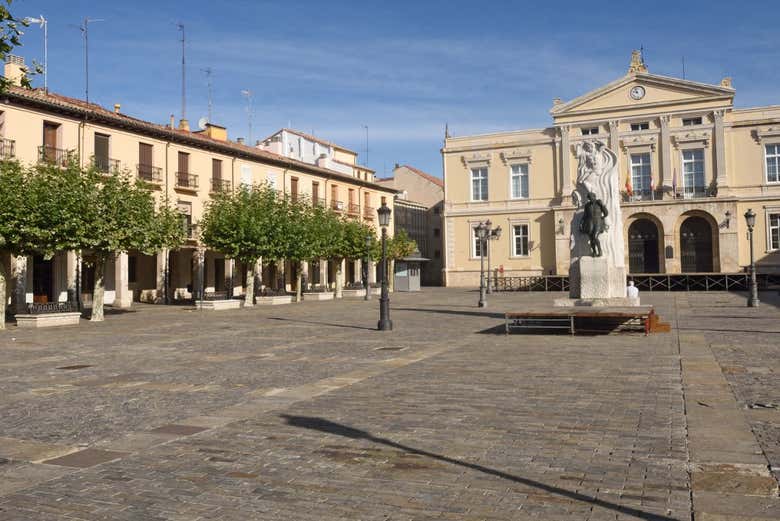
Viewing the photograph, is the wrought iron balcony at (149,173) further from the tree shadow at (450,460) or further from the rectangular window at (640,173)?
the rectangular window at (640,173)

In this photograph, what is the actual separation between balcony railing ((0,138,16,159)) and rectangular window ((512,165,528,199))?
35843 mm

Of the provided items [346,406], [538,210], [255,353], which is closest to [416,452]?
[346,406]

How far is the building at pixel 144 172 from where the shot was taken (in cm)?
2886

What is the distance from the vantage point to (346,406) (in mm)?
7816

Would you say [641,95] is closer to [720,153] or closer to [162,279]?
[720,153]

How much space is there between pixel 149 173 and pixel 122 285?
605 centimetres

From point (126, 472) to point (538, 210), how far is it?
1923 inches

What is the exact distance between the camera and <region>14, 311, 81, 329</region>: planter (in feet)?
70.4

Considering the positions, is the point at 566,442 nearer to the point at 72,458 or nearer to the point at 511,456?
the point at 511,456

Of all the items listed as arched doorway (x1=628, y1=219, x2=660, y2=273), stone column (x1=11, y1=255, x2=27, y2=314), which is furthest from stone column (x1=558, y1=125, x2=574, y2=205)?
stone column (x1=11, y1=255, x2=27, y2=314)

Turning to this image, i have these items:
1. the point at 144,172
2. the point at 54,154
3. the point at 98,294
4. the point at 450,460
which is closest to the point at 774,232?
the point at 144,172

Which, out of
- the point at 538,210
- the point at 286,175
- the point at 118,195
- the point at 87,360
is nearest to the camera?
the point at 87,360

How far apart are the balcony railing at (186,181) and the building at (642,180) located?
2350 cm

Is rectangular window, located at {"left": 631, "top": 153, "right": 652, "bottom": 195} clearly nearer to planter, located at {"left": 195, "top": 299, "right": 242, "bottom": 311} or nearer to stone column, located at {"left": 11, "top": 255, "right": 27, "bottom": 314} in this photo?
planter, located at {"left": 195, "top": 299, "right": 242, "bottom": 311}
